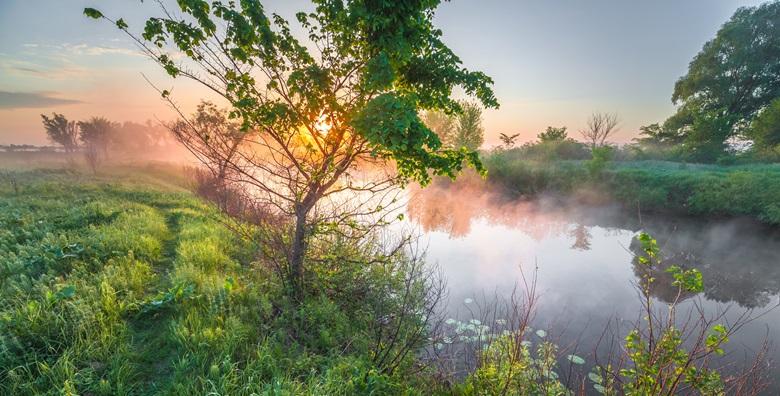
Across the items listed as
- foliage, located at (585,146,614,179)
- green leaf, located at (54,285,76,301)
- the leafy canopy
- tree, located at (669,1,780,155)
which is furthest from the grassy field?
tree, located at (669,1,780,155)

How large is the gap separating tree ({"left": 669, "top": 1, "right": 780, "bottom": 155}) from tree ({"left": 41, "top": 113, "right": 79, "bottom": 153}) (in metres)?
74.0

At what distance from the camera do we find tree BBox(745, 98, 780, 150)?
26875 millimetres

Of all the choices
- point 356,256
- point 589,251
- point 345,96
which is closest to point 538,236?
point 589,251

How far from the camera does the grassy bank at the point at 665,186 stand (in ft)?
53.1

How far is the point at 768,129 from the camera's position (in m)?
27.2

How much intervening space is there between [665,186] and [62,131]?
66091 millimetres

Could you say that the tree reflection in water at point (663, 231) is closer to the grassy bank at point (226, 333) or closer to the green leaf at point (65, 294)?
the grassy bank at point (226, 333)

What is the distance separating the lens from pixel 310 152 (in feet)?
17.8

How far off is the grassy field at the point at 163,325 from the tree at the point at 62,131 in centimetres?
4584

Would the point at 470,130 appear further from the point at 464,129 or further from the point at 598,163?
the point at 598,163

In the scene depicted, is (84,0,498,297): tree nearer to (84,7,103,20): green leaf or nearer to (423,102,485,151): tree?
(84,7,103,20): green leaf

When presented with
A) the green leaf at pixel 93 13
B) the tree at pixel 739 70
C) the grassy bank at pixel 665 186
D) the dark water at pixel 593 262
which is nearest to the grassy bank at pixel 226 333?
the dark water at pixel 593 262

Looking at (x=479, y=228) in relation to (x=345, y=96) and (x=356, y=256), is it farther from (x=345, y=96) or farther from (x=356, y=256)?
(x=345, y=96)

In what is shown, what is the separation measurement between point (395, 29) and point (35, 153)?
249 ft
